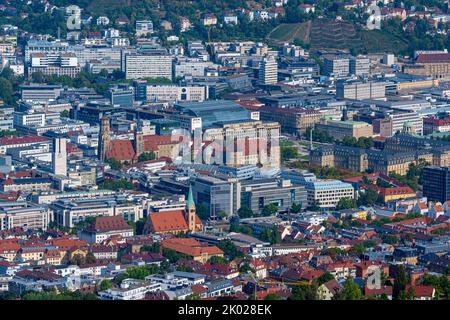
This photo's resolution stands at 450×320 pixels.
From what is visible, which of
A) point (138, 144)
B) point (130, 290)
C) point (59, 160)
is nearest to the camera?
point (130, 290)

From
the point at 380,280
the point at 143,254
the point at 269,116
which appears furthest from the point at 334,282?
the point at 269,116

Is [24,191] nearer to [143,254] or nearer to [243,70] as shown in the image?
[143,254]

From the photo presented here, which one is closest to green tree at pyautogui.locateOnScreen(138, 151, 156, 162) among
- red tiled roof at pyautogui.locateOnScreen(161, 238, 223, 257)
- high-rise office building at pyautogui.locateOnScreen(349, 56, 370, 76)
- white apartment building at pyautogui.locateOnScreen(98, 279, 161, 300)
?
red tiled roof at pyautogui.locateOnScreen(161, 238, 223, 257)

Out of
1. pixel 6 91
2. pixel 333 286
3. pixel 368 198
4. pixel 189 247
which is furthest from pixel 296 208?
pixel 6 91

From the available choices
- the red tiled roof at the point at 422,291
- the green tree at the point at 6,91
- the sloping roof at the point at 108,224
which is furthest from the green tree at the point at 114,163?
the red tiled roof at the point at 422,291

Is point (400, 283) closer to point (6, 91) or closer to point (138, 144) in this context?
point (138, 144)
